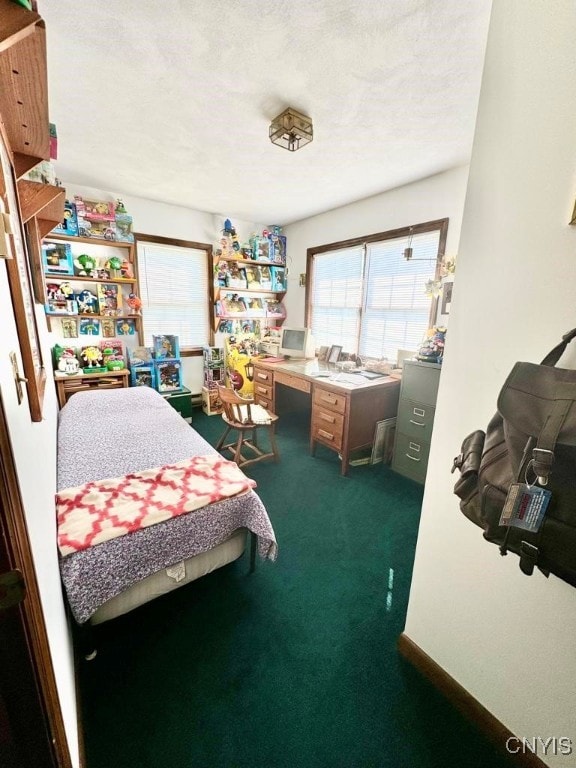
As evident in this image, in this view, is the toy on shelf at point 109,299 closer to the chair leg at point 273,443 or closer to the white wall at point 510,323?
the chair leg at point 273,443

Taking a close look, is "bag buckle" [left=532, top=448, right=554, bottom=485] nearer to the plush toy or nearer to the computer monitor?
the plush toy

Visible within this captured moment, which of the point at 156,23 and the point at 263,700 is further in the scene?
the point at 156,23

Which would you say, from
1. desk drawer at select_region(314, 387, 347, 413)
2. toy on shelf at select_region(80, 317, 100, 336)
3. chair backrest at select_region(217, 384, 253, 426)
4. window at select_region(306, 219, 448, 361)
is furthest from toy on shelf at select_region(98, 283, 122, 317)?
desk drawer at select_region(314, 387, 347, 413)

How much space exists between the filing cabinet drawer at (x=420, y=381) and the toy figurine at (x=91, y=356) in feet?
10.2

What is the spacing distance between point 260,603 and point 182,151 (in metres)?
2.93

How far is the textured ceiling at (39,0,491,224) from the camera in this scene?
1.19 meters

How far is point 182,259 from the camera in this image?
3807 mm

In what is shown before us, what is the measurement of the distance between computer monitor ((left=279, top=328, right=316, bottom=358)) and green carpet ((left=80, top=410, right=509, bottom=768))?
2306mm

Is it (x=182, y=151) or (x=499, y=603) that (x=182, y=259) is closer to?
(x=182, y=151)

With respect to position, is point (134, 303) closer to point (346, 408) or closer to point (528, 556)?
point (346, 408)

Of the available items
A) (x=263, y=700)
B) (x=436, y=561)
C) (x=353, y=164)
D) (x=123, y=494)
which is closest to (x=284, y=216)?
(x=353, y=164)

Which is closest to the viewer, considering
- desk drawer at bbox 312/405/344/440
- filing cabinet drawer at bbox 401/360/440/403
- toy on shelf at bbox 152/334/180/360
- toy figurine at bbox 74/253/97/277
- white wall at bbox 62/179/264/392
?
filing cabinet drawer at bbox 401/360/440/403

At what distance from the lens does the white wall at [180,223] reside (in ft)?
10.6

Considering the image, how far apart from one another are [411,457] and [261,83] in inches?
105
